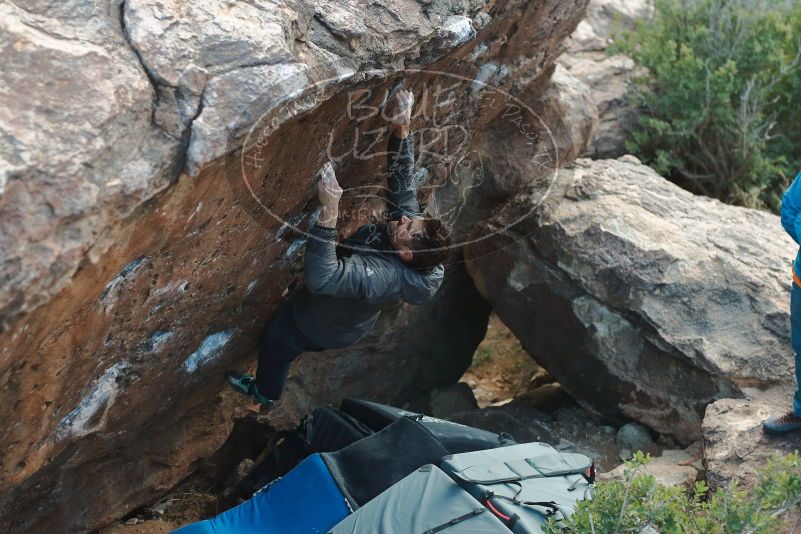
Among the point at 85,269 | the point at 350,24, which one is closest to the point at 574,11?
the point at 350,24

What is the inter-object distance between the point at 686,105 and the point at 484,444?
4.88 metres

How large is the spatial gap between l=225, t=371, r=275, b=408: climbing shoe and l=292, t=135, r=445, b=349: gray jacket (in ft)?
2.01

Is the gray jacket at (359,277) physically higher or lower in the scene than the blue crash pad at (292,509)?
higher

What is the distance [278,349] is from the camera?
4.63m

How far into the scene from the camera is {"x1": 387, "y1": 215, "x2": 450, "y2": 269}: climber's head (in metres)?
3.98

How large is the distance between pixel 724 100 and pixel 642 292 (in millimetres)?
3142

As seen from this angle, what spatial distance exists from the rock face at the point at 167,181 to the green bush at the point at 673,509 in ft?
5.95

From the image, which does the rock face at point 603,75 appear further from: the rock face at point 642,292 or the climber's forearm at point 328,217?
the climber's forearm at point 328,217

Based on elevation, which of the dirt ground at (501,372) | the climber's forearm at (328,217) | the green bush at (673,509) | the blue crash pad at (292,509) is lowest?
the dirt ground at (501,372)

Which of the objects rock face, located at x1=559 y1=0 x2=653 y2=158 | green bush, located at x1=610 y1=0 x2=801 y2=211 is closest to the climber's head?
rock face, located at x1=559 y1=0 x2=653 y2=158

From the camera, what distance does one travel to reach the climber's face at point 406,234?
4.01 metres

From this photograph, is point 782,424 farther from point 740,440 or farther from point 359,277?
point 359,277

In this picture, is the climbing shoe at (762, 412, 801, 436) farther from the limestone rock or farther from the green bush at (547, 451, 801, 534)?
the green bush at (547, 451, 801, 534)

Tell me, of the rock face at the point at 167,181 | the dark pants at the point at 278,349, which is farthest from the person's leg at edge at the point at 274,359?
the rock face at the point at 167,181
